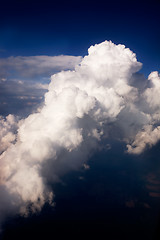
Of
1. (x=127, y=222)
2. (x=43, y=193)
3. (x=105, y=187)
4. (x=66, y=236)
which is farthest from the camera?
(x=105, y=187)

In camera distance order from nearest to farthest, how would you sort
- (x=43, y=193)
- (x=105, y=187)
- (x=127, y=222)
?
1. (x=127, y=222)
2. (x=43, y=193)
3. (x=105, y=187)

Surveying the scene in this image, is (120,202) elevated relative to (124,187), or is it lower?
lower

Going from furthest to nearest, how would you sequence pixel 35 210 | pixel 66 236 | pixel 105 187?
pixel 105 187, pixel 35 210, pixel 66 236

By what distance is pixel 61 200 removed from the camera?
172 meters

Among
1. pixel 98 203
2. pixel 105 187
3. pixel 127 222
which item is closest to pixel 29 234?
pixel 98 203

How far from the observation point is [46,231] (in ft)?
442

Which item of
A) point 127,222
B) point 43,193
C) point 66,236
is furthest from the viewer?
point 43,193

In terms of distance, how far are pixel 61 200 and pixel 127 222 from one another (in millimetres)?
76100

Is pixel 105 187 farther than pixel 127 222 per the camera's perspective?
Yes

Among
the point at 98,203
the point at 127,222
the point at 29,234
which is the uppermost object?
the point at 98,203

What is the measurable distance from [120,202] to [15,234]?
111m

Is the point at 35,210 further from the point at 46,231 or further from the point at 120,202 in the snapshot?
the point at 120,202

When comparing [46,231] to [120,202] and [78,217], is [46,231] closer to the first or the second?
[78,217]

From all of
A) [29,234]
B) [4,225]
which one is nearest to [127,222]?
[29,234]
